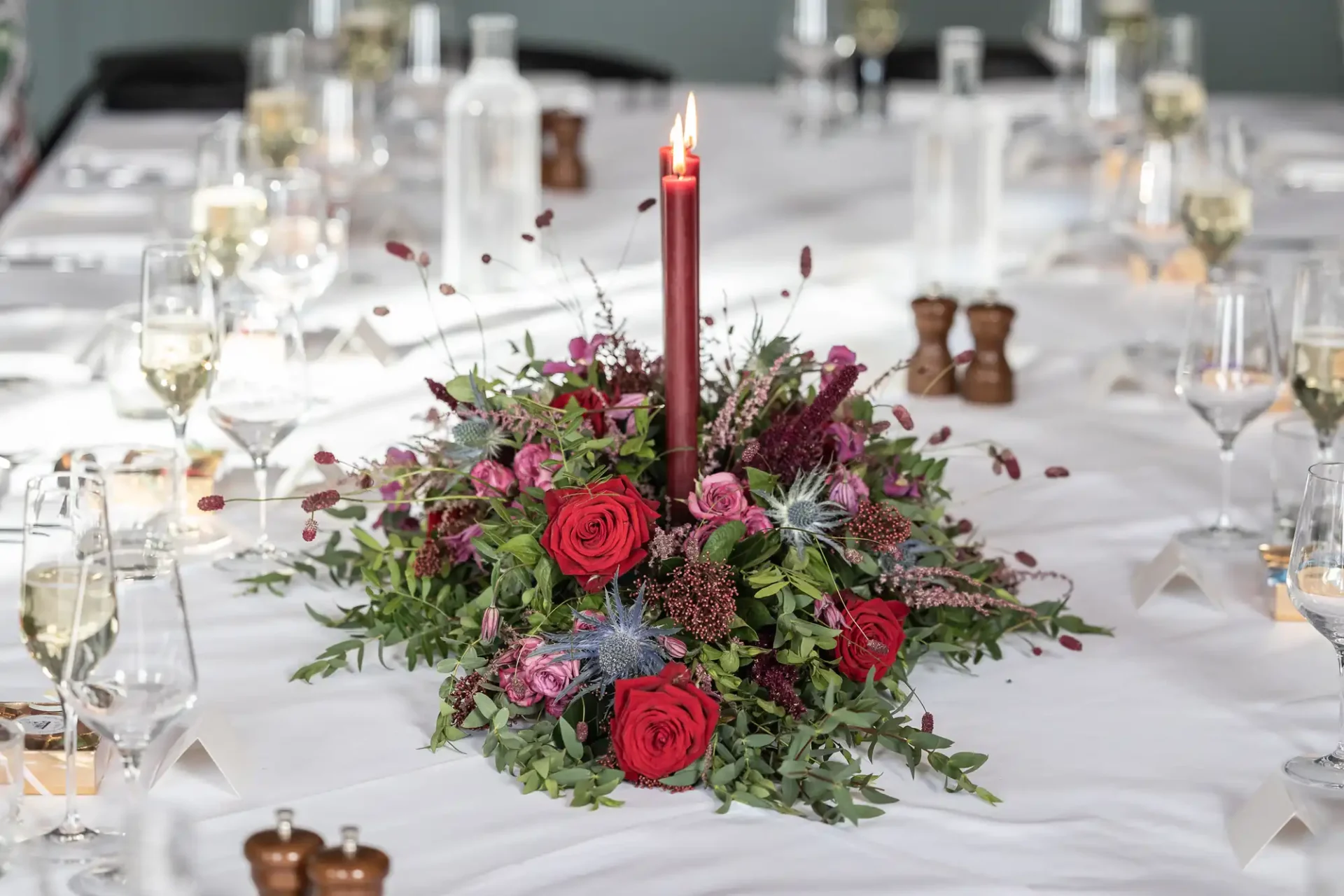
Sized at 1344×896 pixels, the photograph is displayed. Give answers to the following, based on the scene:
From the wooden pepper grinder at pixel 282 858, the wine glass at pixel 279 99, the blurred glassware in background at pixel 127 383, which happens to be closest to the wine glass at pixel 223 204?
the blurred glassware in background at pixel 127 383

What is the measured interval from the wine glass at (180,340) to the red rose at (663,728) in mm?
506

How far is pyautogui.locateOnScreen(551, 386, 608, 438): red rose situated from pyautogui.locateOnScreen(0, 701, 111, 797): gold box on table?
1.15 feet

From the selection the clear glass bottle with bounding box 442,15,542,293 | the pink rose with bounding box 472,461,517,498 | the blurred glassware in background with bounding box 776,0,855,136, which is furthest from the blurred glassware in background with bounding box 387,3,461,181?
the pink rose with bounding box 472,461,517,498

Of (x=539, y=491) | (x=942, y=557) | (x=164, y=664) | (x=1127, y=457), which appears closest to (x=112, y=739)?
(x=164, y=664)

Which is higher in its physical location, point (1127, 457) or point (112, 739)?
point (112, 739)

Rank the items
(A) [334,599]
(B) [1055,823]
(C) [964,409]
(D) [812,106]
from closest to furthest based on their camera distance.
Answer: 1. (B) [1055,823]
2. (A) [334,599]
3. (C) [964,409]
4. (D) [812,106]

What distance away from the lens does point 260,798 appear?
94cm

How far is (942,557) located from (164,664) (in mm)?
546

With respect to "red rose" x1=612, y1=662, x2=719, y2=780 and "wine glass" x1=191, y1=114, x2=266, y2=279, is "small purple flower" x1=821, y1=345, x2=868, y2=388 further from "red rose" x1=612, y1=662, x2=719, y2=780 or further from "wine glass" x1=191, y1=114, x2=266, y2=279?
"wine glass" x1=191, y1=114, x2=266, y2=279

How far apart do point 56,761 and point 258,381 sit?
44 centimetres

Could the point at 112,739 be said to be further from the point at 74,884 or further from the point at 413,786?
the point at 413,786

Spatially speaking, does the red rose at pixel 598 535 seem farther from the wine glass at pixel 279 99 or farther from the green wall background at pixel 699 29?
the green wall background at pixel 699 29

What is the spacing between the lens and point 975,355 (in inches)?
67.2

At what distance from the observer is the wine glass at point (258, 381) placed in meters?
1.30
